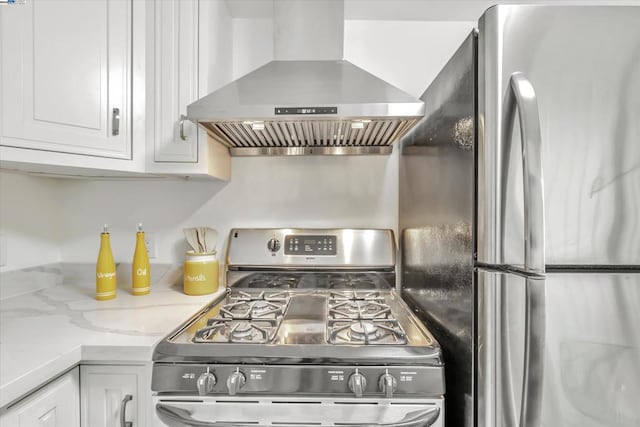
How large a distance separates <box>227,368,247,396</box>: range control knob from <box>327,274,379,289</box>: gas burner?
0.73m

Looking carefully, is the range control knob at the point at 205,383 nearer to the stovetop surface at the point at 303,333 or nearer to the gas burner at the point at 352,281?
the stovetop surface at the point at 303,333

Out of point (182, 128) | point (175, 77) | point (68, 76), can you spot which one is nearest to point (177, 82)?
point (175, 77)

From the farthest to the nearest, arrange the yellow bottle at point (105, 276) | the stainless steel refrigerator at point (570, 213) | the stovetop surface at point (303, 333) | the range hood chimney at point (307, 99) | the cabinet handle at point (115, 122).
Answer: the yellow bottle at point (105, 276) → the cabinet handle at point (115, 122) → the range hood chimney at point (307, 99) → the stovetop surface at point (303, 333) → the stainless steel refrigerator at point (570, 213)

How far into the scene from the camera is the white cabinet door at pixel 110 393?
0.95m

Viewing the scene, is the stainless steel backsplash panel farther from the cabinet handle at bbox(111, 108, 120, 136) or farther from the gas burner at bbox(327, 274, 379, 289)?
the cabinet handle at bbox(111, 108, 120, 136)

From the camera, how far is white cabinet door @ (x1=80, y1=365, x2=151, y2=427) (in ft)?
3.13

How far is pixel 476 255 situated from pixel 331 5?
43.2 inches

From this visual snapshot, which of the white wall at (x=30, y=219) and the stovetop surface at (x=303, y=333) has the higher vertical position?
the white wall at (x=30, y=219)

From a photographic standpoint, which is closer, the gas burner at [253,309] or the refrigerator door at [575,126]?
the refrigerator door at [575,126]

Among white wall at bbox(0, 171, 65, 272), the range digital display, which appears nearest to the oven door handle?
the range digital display

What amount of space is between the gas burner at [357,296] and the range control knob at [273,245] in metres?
0.33

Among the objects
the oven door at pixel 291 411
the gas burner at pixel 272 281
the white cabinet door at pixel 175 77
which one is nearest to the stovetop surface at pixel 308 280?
the gas burner at pixel 272 281

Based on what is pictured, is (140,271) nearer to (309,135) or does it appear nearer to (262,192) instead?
(262,192)

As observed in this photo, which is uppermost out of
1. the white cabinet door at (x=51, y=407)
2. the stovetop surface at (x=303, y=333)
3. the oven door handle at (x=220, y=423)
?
the stovetop surface at (x=303, y=333)
